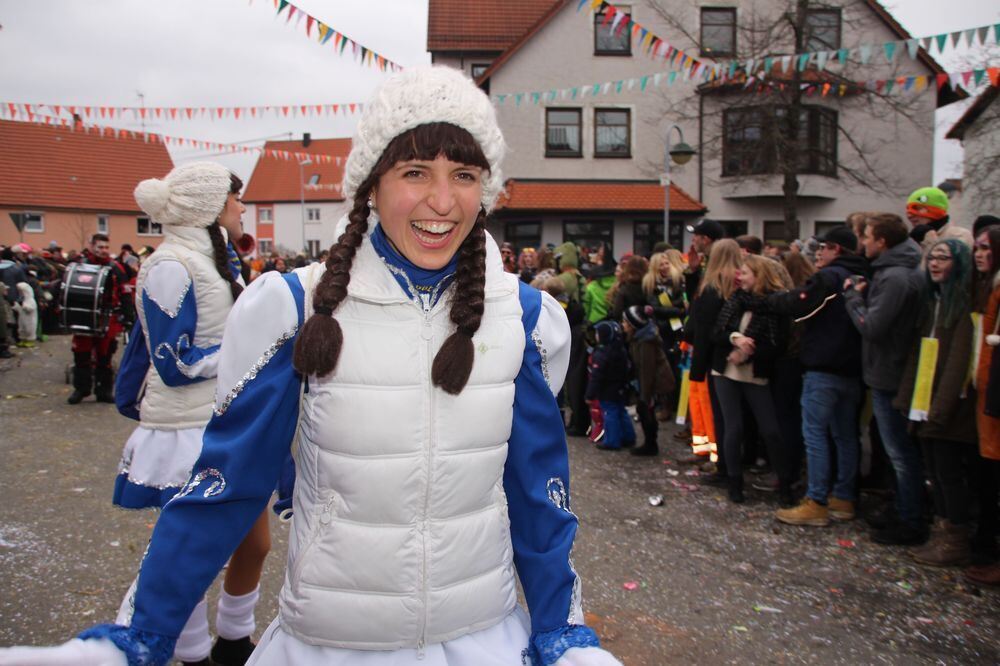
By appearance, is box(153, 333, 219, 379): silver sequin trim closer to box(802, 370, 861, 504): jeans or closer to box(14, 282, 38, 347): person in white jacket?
box(802, 370, 861, 504): jeans

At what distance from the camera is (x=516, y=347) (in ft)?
6.16

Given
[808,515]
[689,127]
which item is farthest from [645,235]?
[808,515]

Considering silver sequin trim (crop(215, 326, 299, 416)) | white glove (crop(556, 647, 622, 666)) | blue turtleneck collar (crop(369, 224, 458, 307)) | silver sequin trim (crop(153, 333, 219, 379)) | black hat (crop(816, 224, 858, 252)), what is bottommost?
white glove (crop(556, 647, 622, 666))

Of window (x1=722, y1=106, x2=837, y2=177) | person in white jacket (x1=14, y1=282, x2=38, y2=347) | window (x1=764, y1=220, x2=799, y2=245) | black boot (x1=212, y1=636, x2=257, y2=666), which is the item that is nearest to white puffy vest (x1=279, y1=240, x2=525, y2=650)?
black boot (x1=212, y1=636, x2=257, y2=666)

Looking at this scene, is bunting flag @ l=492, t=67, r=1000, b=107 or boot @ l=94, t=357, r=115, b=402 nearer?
bunting flag @ l=492, t=67, r=1000, b=107

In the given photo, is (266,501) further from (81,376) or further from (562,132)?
(562,132)

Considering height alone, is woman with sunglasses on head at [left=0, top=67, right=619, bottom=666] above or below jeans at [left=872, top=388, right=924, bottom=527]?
above

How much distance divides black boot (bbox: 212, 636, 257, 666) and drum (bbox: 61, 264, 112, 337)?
762 centimetres

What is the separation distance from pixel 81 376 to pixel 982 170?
850 inches

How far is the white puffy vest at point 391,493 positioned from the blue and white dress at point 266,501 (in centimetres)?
5

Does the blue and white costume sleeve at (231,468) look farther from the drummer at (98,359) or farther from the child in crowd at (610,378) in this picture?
the drummer at (98,359)

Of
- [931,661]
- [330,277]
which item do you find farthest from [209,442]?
[931,661]

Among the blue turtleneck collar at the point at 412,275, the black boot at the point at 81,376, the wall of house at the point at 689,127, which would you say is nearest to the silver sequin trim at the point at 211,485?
the blue turtleneck collar at the point at 412,275

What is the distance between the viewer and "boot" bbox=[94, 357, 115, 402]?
10008 mm
